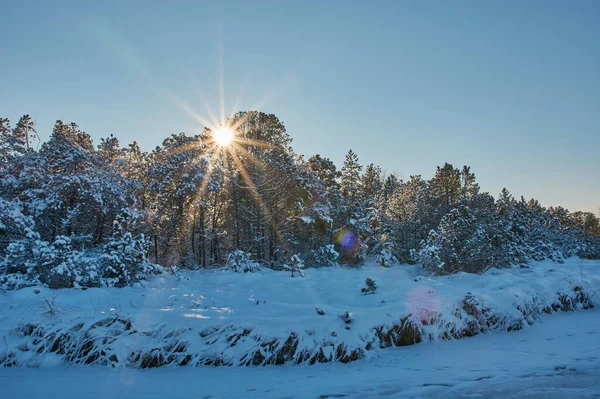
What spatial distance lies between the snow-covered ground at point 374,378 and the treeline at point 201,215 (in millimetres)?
6433

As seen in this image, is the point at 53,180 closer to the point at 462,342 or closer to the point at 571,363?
the point at 462,342

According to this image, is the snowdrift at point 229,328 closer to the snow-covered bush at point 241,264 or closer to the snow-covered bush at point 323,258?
the snow-covered bush at point 241,264

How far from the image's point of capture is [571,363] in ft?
15.3

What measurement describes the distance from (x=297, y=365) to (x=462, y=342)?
3114 millimetres

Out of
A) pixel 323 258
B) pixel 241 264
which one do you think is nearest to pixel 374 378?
pixel 241 264

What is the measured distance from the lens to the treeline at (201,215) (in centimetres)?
1095

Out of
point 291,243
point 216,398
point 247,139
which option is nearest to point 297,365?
point 216,398

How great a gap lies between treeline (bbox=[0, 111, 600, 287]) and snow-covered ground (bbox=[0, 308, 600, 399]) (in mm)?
6433

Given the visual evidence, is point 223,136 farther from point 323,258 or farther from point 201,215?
point 323,258

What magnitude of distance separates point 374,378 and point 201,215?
778 inches

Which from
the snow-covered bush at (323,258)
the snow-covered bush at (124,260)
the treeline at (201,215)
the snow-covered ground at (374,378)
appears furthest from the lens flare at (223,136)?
the snow-covered ground at (374,378)

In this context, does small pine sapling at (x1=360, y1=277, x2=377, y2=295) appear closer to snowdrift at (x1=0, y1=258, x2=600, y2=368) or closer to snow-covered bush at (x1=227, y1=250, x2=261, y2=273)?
snowdrift at (x1=0, y1=258, x2=600, y2=368)

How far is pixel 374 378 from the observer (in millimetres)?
4281

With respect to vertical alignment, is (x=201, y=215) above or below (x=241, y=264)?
above
